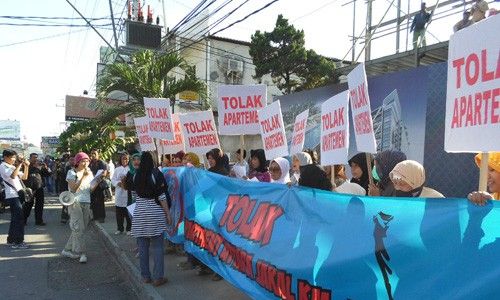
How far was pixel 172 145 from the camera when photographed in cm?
921

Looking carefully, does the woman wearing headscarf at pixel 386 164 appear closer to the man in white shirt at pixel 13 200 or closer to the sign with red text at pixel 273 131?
the sign with red text at pixel 273 131

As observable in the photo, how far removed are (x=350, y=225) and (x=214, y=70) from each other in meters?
25.0

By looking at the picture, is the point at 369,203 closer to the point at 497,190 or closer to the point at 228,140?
the point at 497,190

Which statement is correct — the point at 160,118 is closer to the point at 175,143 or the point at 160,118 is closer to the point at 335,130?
the point at 175,143

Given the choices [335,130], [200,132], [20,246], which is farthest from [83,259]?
[335,130]

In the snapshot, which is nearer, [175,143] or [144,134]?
[175,143]

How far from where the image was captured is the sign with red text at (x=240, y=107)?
6531 millimetres

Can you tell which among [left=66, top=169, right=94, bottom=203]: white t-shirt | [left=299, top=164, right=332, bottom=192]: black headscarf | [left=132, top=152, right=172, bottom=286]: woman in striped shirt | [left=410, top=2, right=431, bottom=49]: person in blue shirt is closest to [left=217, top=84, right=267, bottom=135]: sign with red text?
[left=132, top=152, right=172, bottom=286]: woman in striped shirt

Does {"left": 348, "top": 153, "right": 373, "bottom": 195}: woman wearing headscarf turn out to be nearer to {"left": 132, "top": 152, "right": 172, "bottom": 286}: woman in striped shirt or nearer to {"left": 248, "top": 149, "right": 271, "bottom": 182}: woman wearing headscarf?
{"left": 248, "top": 149, "right": 271, "bottom": 182}: woman wearing headscarf

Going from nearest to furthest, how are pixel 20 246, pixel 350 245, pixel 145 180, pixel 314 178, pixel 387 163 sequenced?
pixel 350 245 < pixel 387 163 < pixel 314 178 < pixel 145 180 < pixel 20 246

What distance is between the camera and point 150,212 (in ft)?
17.0

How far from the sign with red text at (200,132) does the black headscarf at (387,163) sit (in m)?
4.05

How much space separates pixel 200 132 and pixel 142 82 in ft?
19.1

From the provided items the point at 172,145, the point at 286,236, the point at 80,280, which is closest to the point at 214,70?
the point at 172,145
